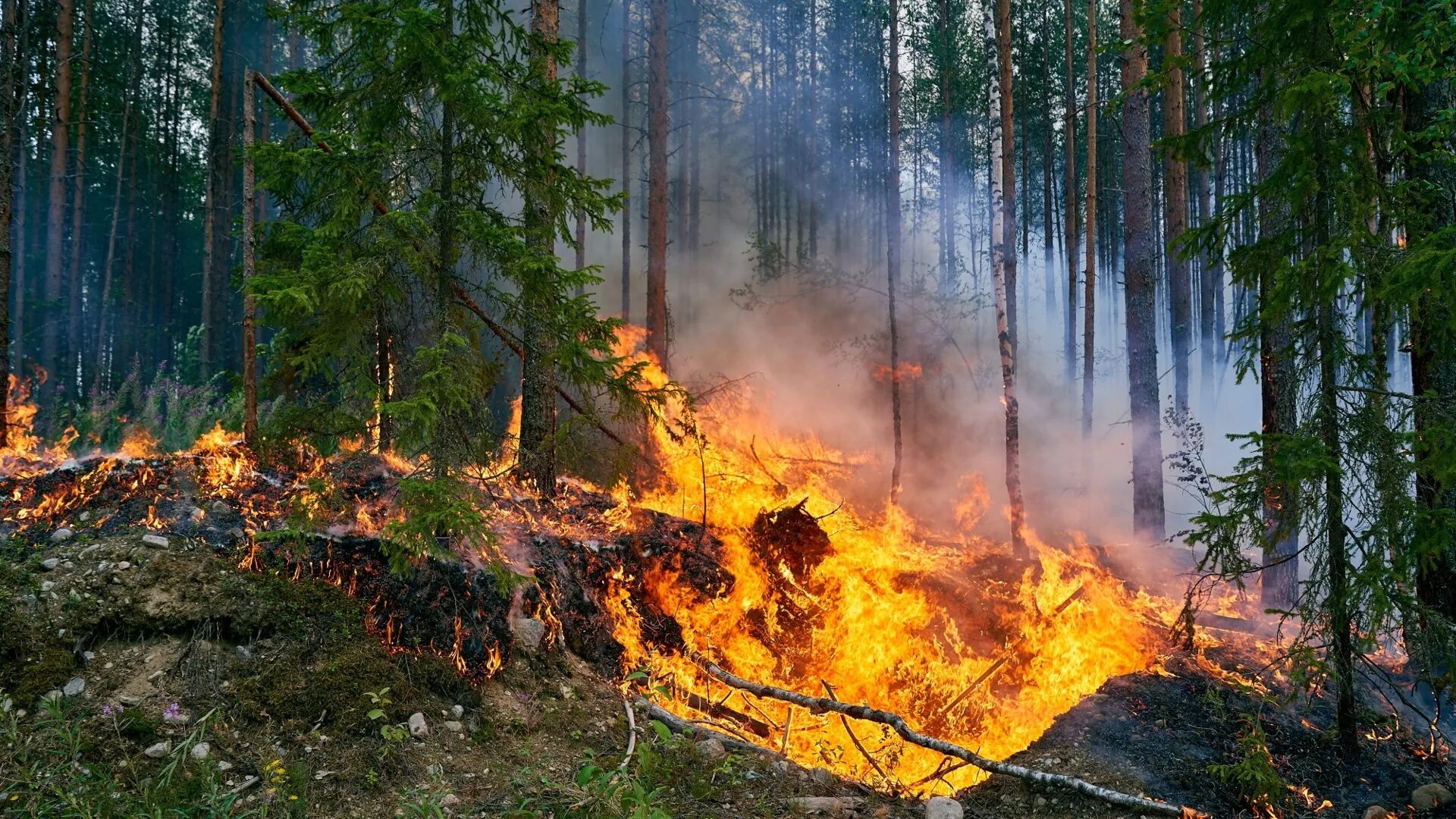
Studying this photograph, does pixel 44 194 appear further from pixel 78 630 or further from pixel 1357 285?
pixel 1357 285

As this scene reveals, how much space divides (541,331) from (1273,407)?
851 centimetres

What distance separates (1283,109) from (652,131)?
12735mm

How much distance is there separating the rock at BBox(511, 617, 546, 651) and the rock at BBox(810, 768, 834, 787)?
95.4 inches

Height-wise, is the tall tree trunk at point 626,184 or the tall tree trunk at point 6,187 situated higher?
the tall tree trunk at point 626,184

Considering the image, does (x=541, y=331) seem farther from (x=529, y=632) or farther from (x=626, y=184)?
(x=626, y=184)

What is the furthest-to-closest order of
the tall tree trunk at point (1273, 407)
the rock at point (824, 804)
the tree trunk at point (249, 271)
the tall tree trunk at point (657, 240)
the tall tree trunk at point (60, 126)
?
the tall tree trunk at point (60, 126), the tall tree trunk at point (657, 240), the tree trunk at point (249, 271), the tall tree trunk at point (1273, 407), the rock at point (824, 804)

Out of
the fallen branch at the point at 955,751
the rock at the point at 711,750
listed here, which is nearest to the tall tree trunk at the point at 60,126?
the fallen branch at the point at 955,751

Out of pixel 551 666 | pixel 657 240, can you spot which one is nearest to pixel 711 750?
pixel 551 666

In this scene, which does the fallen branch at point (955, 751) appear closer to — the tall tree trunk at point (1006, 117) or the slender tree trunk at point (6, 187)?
the slender tree trunk at point (6, 187)

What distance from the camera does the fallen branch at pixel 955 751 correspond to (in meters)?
5.11

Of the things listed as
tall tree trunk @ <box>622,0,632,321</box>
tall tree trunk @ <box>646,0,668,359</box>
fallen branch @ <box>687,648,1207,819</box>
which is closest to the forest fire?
fallen branch @ <box>687,648,1207,819</box>

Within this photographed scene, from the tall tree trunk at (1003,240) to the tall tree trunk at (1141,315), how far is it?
198 centimetres

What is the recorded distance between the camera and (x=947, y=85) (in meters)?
25.0

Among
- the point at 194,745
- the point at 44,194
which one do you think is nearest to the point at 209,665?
the point at 194,745
